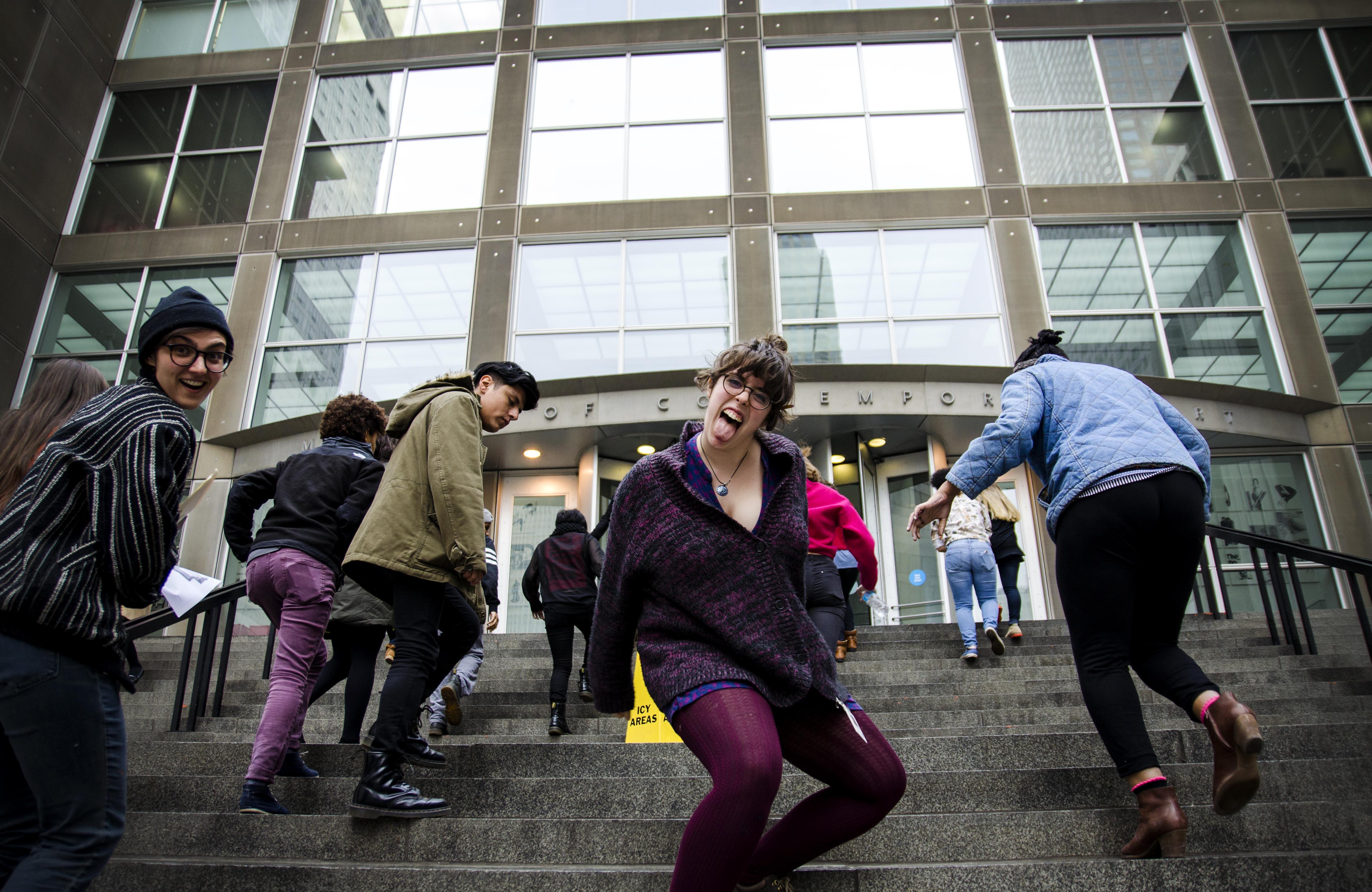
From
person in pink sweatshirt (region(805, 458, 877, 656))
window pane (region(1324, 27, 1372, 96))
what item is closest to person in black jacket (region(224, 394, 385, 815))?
person in pink sweatshirt (region(805, 458, 877, 656))

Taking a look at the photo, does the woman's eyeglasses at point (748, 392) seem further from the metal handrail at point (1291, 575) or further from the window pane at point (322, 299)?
the window pane at point (322, 299)

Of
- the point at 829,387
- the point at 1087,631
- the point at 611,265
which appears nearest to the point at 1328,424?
the point at 829,387

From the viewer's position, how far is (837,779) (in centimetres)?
212

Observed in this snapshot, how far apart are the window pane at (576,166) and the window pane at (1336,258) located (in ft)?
36.2

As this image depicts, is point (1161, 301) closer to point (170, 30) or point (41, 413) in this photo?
point (41, 413)

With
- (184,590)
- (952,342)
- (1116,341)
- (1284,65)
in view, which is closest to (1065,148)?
(1116,341)

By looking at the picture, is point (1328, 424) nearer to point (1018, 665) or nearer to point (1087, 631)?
point (1018, 665)

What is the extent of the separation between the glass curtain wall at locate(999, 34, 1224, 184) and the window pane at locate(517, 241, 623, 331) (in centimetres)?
714

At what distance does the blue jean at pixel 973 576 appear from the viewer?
6918 millimetres

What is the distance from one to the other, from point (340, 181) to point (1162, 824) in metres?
15.6

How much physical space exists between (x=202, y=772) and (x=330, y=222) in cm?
1196

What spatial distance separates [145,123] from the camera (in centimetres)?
1555

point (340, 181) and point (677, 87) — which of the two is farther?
point (677, 87)

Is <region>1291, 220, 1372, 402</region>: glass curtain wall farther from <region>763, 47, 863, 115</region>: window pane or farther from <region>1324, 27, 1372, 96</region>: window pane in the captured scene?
<region>763, 47, 863, 115</region>: window pane
